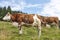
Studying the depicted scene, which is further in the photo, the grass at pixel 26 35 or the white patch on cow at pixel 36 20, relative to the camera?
the white patch on cow at pixel 36 20

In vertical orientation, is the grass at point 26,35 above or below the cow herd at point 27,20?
below

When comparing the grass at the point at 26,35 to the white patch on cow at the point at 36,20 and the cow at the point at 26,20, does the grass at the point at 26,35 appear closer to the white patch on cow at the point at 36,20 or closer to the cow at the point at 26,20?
the cow at the point at 26,20

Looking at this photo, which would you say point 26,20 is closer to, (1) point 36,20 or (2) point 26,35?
(1) point 36,20

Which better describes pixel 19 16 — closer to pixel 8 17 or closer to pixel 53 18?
pixel 8 17

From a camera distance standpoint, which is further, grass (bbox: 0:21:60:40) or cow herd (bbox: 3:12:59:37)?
cow herd (bbox: 3:12:59:37)

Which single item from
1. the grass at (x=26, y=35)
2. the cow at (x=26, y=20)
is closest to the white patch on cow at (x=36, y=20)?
the cow at (x=26, y=20)

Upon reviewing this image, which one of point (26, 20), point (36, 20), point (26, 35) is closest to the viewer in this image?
point (26, 35)

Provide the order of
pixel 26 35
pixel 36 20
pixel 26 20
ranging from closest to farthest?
pixel 26 35, pixel 36 20, pixel 26 20

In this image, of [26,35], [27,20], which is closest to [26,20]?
[27,20]

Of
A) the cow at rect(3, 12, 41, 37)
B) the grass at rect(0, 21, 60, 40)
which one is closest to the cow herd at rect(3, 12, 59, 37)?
the cow at rect(3, 12, 41, 37)

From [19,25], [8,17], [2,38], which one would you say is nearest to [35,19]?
[19,25]

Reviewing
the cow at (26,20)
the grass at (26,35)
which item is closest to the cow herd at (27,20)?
the cow at (26,20)

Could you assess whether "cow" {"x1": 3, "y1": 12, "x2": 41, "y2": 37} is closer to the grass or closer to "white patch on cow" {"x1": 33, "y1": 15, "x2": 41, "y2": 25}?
"white patch on cow" {"x1": 33, "y1": 15, "x2": 41, "y2": 25}

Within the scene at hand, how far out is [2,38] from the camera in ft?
39.9
